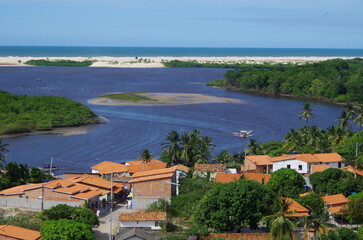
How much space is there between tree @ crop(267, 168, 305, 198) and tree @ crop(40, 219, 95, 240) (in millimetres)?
13488

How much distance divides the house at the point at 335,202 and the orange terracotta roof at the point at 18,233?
56.4 ft

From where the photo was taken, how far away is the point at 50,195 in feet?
117

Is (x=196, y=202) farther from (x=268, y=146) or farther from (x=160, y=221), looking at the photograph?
(x=268, y=146)

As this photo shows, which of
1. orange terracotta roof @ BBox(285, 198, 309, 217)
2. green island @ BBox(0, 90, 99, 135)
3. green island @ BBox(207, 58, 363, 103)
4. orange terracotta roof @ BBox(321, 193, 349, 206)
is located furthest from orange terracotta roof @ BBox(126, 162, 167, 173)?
green island @ BBox(207, 58, 363, 103)

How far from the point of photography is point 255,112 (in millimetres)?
85750

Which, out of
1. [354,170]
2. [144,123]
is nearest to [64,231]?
[354,170]

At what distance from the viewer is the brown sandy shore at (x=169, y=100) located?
3698 inches

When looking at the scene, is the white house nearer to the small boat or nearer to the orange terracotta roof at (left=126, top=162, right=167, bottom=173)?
the orange terracotta roof at (left=126, top=162, right=167, bottom=173)

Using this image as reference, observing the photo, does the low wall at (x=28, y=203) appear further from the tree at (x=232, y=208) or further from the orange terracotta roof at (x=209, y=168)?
the orange terracotta roof at (x=209, y=168)

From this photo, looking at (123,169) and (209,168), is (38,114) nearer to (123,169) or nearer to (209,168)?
(123,169)

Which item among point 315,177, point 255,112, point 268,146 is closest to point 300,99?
point 255,112

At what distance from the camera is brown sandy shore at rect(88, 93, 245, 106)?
308 ft

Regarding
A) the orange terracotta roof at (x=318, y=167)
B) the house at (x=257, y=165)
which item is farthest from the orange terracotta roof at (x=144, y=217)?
the orange terracotta roof at (x=318, y=167)

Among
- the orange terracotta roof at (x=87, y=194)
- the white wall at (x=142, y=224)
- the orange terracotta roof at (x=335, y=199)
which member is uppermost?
the orange terracotta roof at (x=335, y=199)
